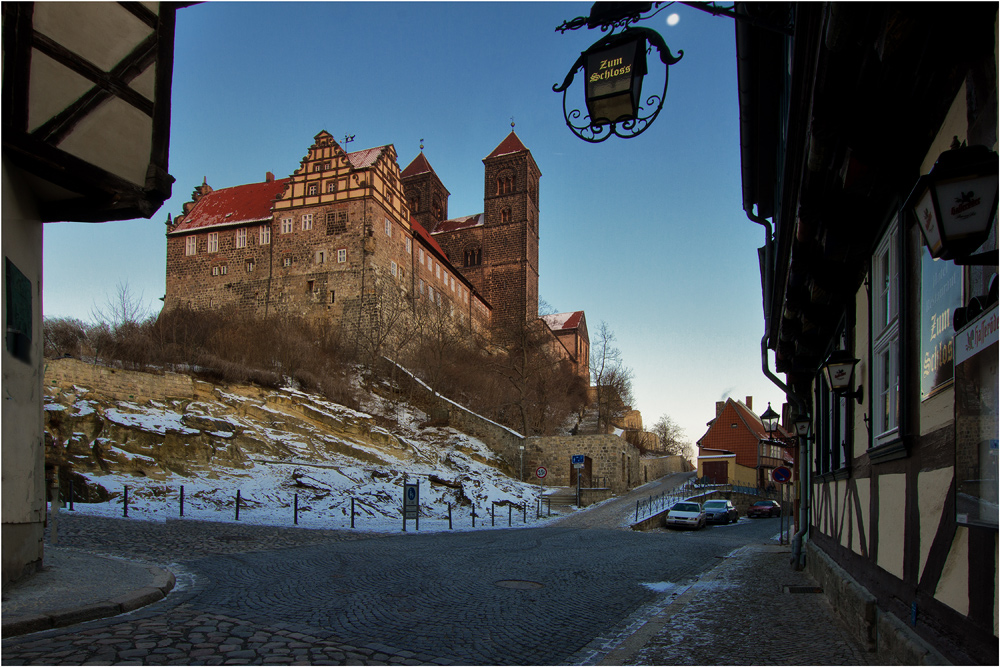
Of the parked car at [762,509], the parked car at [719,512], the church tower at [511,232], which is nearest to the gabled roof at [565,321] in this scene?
the church tower at [511,232]

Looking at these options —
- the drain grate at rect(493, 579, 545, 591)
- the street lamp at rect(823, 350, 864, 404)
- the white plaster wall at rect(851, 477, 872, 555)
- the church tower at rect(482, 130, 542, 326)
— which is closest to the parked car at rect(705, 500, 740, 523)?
the drain grate at rect(493, 579, 545, 591)

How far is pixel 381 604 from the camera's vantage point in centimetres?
805

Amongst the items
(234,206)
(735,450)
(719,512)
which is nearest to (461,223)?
(234,206)

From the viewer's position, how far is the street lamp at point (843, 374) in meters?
6.81

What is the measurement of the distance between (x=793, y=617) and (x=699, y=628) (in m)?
1.20

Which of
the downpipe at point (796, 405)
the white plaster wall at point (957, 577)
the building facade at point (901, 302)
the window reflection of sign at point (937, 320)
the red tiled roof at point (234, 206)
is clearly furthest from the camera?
the red tiled roof at point (234, 206)

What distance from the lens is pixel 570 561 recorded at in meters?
12.9

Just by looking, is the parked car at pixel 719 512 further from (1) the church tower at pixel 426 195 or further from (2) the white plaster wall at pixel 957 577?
(1) the church tower at pixel 426 195

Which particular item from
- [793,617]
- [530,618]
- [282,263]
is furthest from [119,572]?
[282,263]

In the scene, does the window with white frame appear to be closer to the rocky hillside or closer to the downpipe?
the downpipe

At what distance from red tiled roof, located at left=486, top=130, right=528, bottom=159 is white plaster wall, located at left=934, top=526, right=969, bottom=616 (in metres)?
77.1

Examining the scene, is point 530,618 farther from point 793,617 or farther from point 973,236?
point 973,236

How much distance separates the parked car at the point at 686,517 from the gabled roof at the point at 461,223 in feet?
173

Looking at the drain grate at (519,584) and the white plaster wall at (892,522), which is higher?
the white plaster wall at (892,522)
